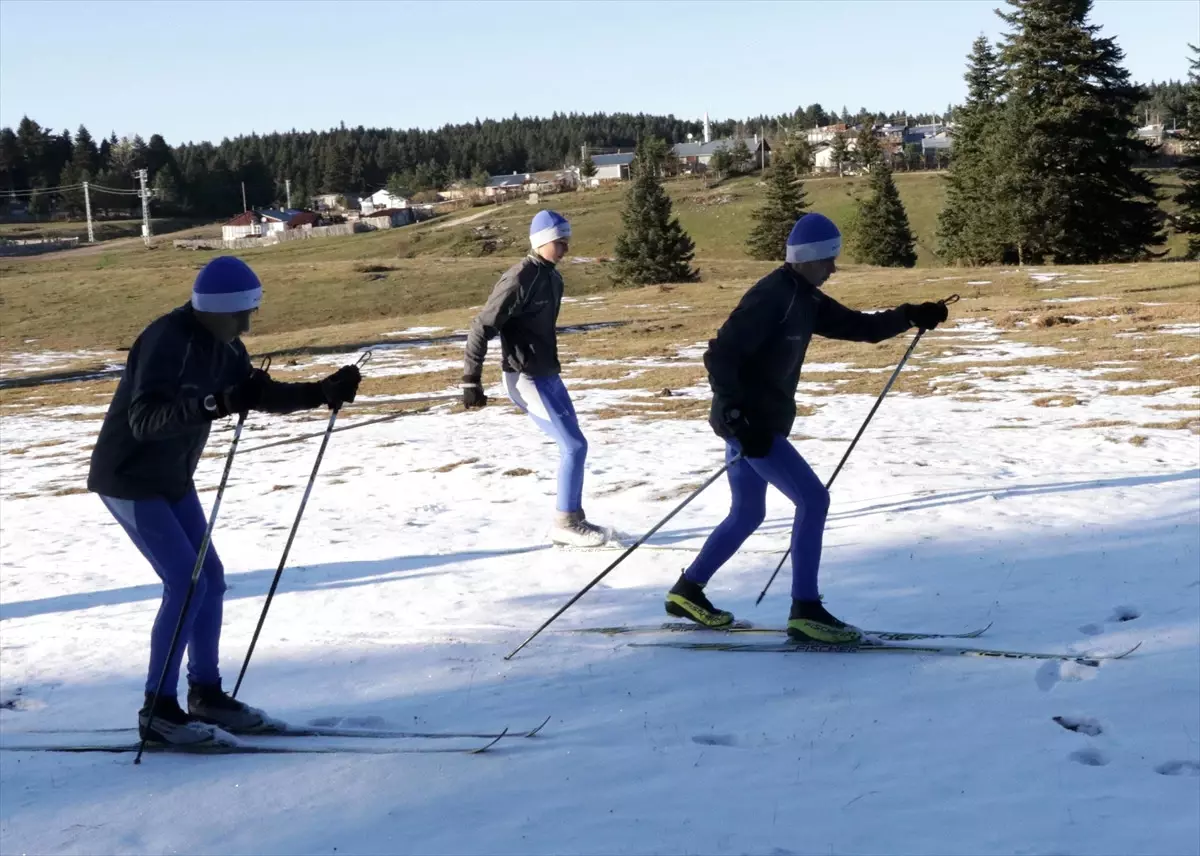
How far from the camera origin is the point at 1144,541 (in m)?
8.20

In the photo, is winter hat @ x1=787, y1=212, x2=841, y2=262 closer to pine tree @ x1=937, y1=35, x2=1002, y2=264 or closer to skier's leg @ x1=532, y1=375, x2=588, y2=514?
skier's leg @ x1=532, y1=375, x2=588, y2=514

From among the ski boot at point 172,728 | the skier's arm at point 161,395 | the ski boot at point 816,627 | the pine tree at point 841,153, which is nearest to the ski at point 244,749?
the ski boot at point 172,728

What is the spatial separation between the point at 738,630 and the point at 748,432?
4.34ft

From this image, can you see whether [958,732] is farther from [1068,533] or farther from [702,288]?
[702,288]

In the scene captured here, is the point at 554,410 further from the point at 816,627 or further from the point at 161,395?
the point at 161,395

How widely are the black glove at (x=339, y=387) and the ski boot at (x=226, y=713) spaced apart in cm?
151

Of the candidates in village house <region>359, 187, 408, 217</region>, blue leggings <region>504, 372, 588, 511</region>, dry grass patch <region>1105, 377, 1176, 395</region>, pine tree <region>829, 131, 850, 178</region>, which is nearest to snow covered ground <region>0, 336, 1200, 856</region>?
blue leggings <region>504, 372, 588, 511</region>

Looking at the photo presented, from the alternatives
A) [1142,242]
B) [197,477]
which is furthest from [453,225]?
[197,477]

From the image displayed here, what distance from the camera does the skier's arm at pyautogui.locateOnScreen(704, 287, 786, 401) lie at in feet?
20.0

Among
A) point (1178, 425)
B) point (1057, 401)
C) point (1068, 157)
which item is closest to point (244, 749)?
point (1178, 425)

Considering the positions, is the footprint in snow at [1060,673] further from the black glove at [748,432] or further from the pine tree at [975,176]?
the pine tree at [975,176]

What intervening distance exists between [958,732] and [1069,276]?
33.2 metres

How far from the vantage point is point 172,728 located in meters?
5.45

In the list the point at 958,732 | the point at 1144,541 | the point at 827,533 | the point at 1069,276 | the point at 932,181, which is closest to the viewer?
the point at 958,732
